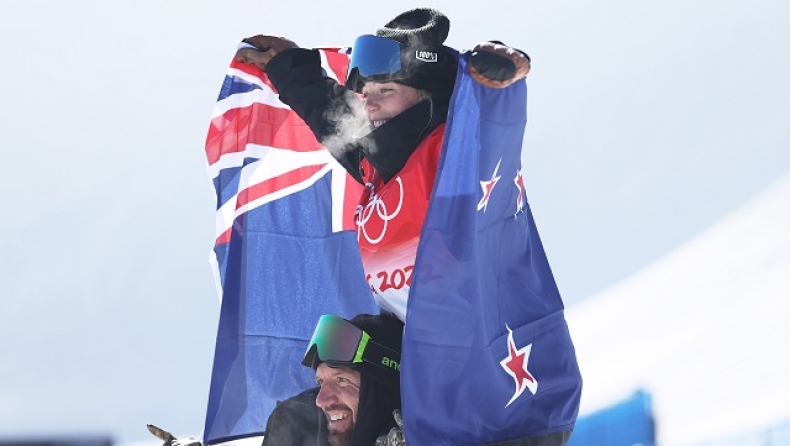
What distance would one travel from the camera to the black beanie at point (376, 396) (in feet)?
17.2

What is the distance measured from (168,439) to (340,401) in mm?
891

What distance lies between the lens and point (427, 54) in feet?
17.5

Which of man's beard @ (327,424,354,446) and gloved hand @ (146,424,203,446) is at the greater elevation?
man's beard @ (327,424,354,446)

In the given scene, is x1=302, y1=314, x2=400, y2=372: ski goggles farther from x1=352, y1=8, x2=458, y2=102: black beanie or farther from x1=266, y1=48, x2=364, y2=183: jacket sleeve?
x1=352, y1=8, x2=458, y2=102: black beanie

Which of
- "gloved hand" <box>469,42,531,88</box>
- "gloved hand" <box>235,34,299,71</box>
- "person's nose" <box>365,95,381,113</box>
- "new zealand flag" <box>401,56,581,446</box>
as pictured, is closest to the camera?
"gloved hand" <box>469,42,531,88</box>

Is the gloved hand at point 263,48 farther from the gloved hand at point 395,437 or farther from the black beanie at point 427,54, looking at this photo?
the gloved hand at point 395,437

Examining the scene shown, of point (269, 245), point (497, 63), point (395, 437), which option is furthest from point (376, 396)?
point (497, 63)

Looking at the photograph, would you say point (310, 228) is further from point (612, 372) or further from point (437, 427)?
point (612, 372)

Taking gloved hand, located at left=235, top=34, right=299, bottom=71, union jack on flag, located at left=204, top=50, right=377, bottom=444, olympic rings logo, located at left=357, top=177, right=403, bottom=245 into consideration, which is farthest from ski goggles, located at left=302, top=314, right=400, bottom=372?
gloved hand, located at left=235, top=34, right=299, bottom=71

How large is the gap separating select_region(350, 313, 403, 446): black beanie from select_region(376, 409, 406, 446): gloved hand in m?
0.09

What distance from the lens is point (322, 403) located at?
5348 mm

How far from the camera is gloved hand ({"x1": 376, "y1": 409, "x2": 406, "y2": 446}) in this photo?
5.03 meters

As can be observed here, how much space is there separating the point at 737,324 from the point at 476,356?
4.23 meters

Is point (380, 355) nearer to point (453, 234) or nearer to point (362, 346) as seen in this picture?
point (362, 346)
